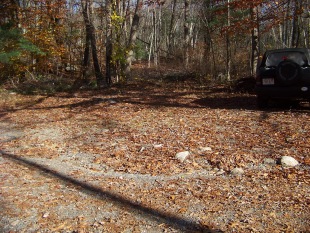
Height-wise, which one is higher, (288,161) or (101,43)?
(101,43)

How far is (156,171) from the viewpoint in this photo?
5477 mm

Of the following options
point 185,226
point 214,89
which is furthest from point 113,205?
point 214,89

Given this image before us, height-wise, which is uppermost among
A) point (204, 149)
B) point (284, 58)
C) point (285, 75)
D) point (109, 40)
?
point (109, 40)

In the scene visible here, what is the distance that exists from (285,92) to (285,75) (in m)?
0.46

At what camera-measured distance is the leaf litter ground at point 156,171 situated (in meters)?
3.84

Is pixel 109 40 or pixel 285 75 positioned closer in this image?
pixel 285 75

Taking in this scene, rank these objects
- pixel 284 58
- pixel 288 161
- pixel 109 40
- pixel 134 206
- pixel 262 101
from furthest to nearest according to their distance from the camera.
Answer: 1. pixel 109 40
2. pixel 262 101
3. pixel 284 58
4. pixel 288 161
5. pixel 134 206

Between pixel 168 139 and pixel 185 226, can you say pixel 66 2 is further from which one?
pixel 185 226

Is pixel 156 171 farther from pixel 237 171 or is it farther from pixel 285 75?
pixel 285 75

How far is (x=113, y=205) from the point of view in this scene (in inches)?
169

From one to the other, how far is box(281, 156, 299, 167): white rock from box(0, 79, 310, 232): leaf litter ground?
10 cm

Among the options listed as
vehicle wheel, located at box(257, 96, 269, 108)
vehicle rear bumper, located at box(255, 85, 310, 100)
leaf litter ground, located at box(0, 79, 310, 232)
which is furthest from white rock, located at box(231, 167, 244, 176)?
vehicle wheel, located at box(257, 96, 269, 108)

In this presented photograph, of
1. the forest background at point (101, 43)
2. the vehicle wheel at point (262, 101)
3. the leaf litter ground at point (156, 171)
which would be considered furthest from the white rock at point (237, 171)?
the forest background at point (101, 43)

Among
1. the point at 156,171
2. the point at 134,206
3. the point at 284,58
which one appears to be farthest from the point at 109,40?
the point at 134,206
